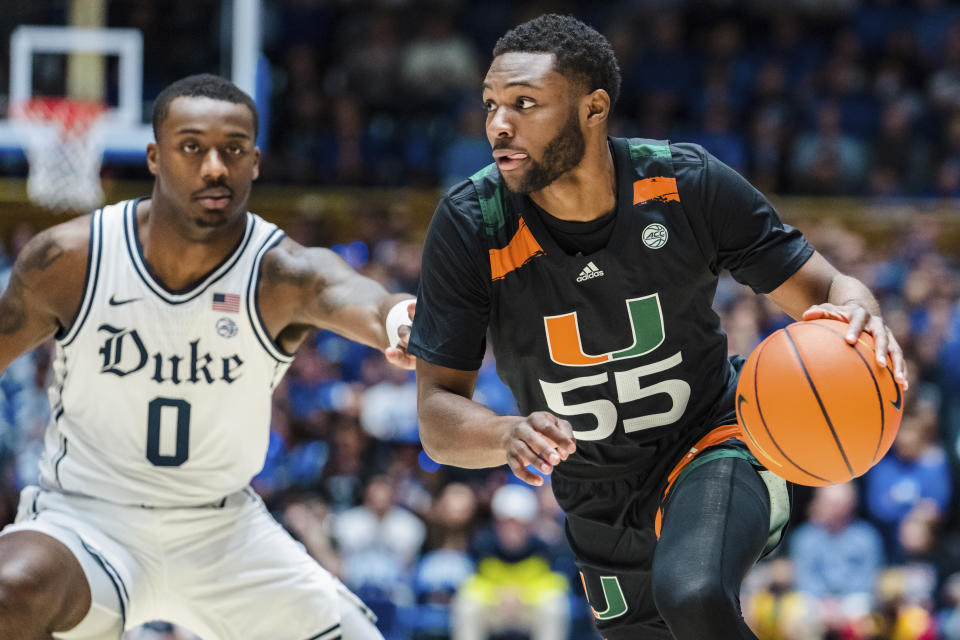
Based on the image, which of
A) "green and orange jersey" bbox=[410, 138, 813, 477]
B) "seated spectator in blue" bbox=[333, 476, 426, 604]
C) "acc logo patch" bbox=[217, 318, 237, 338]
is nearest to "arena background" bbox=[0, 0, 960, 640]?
"seated spectator in blue" bbox=[333, 476, 426, 604]

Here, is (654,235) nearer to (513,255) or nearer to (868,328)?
(513,255)

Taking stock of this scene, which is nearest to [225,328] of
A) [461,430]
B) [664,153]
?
[461,430]

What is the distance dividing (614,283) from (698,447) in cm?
66

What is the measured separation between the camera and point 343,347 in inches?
450

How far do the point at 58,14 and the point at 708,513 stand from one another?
8577 millimetres

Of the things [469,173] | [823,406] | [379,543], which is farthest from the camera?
[469,173]

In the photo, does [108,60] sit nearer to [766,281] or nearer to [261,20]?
[261,20]

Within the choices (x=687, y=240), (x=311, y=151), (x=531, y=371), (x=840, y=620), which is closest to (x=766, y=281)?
(x=687, y=240)

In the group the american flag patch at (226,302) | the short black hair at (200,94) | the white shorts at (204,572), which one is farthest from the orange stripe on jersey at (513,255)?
the white shorts at (204,572)

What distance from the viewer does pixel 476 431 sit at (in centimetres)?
363

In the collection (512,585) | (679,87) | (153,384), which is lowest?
(512,585)

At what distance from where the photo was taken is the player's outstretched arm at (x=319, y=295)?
4656mm

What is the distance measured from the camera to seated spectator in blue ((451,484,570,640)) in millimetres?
9109

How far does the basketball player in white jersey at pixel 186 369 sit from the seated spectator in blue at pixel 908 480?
19.7 feet
